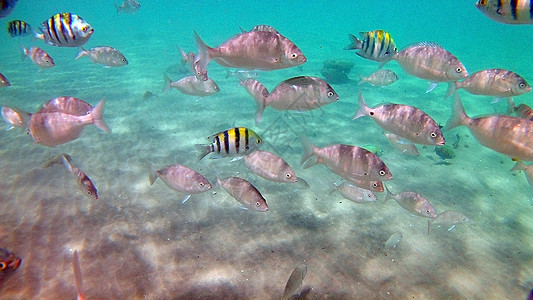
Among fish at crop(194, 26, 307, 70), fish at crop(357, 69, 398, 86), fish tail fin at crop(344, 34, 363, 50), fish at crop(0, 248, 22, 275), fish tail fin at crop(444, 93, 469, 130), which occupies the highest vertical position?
fish at crop(194, 26, 307, 70)

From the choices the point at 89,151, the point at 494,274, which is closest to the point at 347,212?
the point at 494,274

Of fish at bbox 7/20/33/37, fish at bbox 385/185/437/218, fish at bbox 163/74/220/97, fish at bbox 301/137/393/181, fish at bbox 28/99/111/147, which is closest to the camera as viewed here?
fish at bbox 301/137/393/181

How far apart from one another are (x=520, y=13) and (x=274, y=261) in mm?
4099

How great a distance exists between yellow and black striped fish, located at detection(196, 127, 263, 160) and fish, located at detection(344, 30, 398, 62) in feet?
9.30

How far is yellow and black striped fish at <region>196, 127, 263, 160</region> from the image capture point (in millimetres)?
3502

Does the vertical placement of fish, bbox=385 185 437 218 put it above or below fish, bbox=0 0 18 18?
below

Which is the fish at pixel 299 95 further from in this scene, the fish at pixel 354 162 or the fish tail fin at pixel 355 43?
the fish tail fin at pixel 355 43

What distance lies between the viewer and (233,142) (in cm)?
353

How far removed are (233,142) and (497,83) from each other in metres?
4.03

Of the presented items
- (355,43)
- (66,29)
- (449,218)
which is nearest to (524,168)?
(449,218)

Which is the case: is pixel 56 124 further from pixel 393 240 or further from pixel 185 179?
pixel 393 240


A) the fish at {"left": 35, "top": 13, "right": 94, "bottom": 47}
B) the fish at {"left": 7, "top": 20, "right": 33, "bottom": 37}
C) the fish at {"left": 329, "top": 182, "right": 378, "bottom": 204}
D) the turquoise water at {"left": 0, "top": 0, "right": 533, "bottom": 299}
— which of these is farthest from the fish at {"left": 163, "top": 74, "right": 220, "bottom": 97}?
the fish at {"left": 7, "top": 20, "right": 33, "bottom": 37}

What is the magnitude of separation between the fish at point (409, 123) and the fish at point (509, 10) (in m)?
1.31

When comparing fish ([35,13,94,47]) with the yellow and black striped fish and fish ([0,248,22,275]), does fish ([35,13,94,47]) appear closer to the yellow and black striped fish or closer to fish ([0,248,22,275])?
the yellow and black striped fish
